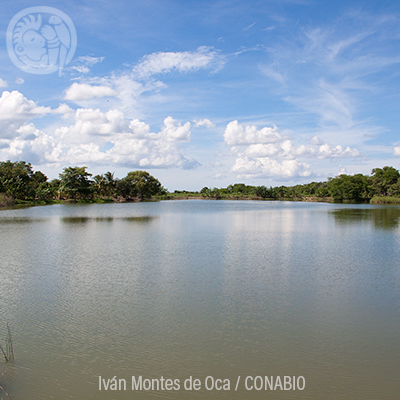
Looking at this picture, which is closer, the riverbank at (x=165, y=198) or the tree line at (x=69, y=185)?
the riverbank at (x=165, y=198)

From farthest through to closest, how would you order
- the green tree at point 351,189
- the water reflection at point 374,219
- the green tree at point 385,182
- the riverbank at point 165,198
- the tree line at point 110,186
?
the green tree at point 351,189 → the green tree at point 385,182 → the tree line at point 110,186 → the riverbank at point 165,198 → the water reflection at point 374,219

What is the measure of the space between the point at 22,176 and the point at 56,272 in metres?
61.5

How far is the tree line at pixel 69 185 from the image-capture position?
2518 inches

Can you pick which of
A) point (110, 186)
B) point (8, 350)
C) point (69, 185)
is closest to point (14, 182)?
point (69, 185)

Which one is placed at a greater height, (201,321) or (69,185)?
(69,185)

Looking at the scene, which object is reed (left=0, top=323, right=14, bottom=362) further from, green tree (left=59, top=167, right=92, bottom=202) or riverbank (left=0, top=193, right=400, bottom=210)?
green tree (left=59, top=167, right=92, bottom=202)

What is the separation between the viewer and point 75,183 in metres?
78.7

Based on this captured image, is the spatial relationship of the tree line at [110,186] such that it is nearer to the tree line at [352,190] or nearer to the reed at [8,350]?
the tree line at [352,190]

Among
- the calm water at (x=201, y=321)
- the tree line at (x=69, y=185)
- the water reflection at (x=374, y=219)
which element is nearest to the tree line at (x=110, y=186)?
the tree line at (x=69, y=185)

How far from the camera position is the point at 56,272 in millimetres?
12891

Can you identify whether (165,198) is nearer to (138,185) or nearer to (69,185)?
(138,185)

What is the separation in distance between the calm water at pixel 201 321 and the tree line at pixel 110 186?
55.5 m

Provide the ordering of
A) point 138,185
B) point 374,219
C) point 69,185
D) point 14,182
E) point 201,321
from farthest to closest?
point 138,185 → point 69,185 → point 14,182 → point 374,219 → point 201,321

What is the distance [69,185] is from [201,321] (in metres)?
76.1
